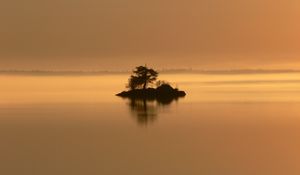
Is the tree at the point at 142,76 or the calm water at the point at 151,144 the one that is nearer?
the calm water at the point at 151,144

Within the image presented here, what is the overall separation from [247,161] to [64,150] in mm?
8401

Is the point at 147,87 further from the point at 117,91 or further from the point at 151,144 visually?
the point at 151,144

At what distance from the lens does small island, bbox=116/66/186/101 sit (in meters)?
81.4

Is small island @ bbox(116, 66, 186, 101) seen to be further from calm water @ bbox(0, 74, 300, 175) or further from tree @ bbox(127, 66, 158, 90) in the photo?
calm water @ bbox(0, 74, 300, 175)

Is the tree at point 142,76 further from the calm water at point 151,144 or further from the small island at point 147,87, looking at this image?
the calm water at point 151,144

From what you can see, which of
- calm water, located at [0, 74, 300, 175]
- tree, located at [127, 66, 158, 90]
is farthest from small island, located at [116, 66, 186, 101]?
calm water, located at [0, 74, 300, 175]

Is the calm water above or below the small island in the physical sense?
below

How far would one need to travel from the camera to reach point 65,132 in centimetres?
3947

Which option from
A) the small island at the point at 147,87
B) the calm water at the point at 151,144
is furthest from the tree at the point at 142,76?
the calm water at the point at 151,144

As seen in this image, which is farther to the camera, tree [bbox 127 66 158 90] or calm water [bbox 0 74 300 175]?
tree [bbox 127 66 158 90]

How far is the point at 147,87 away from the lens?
275 ft

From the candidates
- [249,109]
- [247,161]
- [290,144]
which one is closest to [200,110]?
[249,109]

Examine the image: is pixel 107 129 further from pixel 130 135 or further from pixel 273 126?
pixel 273 126

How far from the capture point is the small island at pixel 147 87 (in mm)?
81375
